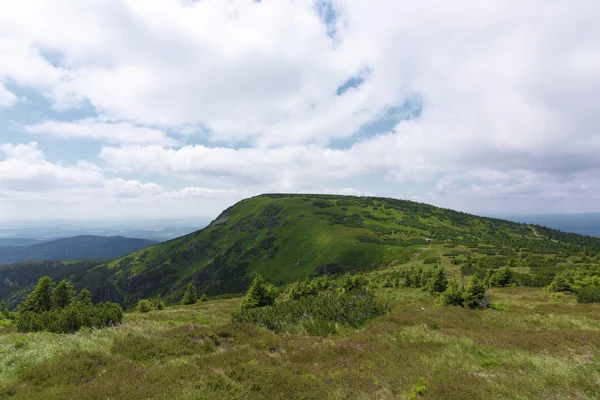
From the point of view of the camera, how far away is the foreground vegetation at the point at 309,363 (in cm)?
1085

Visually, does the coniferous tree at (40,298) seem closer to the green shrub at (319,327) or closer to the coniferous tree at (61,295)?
the coniferous tree at (61,295)

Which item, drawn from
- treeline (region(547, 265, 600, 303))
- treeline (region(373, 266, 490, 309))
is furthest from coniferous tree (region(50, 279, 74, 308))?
treeline (region(547, 265, 600, 303))

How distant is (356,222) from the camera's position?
180625 millimetres

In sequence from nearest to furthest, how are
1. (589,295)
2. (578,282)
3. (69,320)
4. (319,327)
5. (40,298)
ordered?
(69,320), (319,327), (589,295), (40,298), (578,282)

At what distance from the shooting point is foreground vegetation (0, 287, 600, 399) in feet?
35.6

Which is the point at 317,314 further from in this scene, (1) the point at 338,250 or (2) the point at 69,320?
(1) the point at 338,250

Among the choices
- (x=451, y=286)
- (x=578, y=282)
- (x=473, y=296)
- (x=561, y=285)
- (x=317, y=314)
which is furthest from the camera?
(x=561, y=285)

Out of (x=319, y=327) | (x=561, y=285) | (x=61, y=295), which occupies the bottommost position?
(x=61, y=295)

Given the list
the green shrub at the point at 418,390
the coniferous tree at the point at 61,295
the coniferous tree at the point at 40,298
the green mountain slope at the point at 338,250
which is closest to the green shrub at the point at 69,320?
the coniferous tree at the point at 61,295

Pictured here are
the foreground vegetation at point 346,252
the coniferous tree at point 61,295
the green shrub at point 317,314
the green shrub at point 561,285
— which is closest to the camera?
the green shrub at point 317,314

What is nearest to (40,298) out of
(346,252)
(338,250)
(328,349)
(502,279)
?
(328,349)

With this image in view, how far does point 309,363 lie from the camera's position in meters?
15.2

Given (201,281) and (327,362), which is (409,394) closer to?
(327,362)

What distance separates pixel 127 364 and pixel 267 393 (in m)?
8.05
